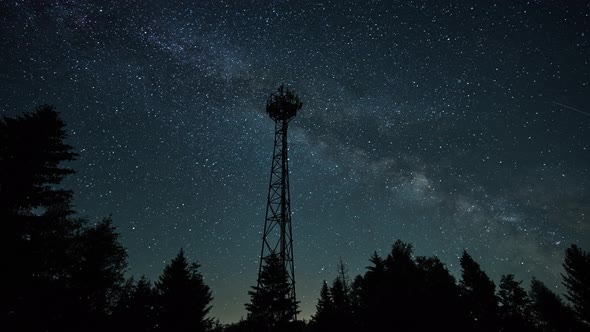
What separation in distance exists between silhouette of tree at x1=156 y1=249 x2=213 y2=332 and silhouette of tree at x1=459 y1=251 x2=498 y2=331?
2582cm

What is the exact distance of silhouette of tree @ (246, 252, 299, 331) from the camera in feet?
61.4

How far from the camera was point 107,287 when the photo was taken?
16.3 metres

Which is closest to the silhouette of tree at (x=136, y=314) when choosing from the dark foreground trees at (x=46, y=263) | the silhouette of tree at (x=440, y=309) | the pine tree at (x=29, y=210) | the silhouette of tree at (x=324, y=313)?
the dark foreground trees at (x=46, y=263)

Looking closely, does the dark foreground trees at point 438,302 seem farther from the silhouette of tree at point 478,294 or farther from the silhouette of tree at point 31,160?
the silhouette of tree at point 31,160

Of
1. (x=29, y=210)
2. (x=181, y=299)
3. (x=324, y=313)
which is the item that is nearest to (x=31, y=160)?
(x=29, y=210)

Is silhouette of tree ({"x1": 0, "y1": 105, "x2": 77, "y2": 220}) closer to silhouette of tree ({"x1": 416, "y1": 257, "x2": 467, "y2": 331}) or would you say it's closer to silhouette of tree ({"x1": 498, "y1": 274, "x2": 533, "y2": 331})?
silhouette of tree ({"x1": 416, "y1": 257, "x2": 467, "y2": 331})

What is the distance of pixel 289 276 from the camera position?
19875mm

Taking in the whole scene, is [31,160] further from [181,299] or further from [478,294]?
[478,294]

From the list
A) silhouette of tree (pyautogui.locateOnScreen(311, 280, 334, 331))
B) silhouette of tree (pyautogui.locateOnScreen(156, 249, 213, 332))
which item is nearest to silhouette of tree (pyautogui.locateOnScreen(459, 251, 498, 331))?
silhouette of tree (pyautogui.locateOnScreen(311, 280, 334, 331))

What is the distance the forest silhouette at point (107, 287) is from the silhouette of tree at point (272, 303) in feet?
0.21

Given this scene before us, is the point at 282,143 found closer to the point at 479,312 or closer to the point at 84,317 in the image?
the point at 84,317

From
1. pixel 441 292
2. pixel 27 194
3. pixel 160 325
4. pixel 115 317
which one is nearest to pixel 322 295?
pixel 441 292

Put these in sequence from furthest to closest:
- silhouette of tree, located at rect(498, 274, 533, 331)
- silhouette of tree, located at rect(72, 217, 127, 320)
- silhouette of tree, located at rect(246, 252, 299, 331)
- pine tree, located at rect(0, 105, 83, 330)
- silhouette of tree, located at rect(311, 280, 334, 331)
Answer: silhouette of tree, located at rect(498, 274, 533, 331)
silhouette of tree, located at rect(311, 280, 334, 331)
silhouette of tree, located at rect(246, 252, 299, 331)
silhouette of tree, located at rect(72, 217, 127, 320)
pine tree, located at rect(0, 105, 83, 330)

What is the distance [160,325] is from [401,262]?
17622 mm
